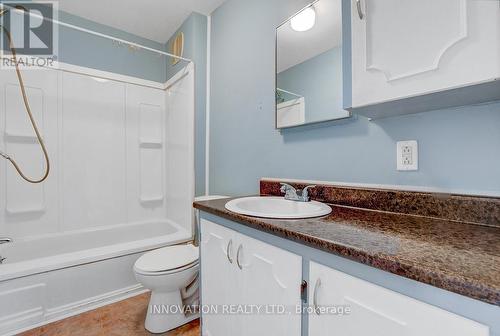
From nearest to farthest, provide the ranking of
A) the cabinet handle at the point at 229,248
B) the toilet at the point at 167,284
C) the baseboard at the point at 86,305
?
the cabinet handle at the point at 229,248 < the toilet at the point at 167,284 < the baseboard at the point at 86,305

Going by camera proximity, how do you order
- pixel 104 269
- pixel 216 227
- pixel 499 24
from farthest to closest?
pixel 104 269
pixel 216 227
pixel 499 24

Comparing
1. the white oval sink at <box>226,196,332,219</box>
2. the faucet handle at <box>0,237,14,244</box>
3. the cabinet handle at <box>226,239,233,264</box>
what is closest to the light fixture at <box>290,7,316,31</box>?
the white oval sink at <box>226,196,332,219</box>

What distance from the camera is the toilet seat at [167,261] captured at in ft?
4.96

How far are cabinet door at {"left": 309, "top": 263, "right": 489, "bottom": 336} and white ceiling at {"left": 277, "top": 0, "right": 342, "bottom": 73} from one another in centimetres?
109

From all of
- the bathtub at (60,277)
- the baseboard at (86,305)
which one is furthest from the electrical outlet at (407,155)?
the baseboard at (86,305)

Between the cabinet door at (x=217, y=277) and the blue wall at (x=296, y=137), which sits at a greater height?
the blue wall at (x=296, y=137)

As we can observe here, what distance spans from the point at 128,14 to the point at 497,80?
2.77 meters

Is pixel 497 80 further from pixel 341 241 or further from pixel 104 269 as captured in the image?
pixel 104 269

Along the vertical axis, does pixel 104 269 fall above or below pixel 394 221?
below

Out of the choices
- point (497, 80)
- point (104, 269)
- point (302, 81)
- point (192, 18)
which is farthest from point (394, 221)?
point (192, 18)

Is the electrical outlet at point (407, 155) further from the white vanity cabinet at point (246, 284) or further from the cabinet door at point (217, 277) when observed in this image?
the cabinet door at point (217, 277)

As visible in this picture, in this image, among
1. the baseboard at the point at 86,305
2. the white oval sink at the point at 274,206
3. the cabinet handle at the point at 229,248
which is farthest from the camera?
the baseboard at the point at 86,305

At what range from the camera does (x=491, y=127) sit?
2.54 feet

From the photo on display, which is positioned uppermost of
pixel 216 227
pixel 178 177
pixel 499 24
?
pixel 499 24
